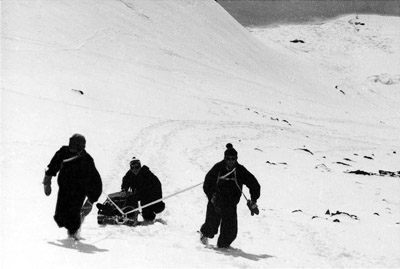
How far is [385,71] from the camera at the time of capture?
73438mm

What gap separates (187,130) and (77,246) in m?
17.9

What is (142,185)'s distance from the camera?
31.7 ft

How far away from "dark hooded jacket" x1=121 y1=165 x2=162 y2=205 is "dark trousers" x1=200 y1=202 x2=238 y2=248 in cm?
156

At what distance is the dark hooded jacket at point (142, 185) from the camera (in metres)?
9.65

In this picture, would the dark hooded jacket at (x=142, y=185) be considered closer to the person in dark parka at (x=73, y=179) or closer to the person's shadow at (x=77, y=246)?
the person in dark parka at (x=73, y=179)

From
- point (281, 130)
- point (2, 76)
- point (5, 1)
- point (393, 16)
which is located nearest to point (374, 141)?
point (281, 130)

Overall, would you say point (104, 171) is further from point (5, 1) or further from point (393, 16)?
point (393, 16)

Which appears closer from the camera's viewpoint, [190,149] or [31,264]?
[31,264]

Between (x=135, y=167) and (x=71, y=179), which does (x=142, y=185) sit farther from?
(x=71, y=179)

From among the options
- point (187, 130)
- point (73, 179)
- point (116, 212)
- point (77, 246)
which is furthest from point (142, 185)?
point (187, 130)

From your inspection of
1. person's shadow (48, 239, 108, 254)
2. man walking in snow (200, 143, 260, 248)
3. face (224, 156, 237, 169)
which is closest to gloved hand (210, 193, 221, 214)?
man walking in snow (200, 143, 260, 248)

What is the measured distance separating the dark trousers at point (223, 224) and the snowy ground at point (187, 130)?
245mm

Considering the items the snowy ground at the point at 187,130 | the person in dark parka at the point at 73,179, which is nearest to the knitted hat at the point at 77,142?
the person in dark parka at the point at 73,179

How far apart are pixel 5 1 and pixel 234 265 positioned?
43383 millimetres
